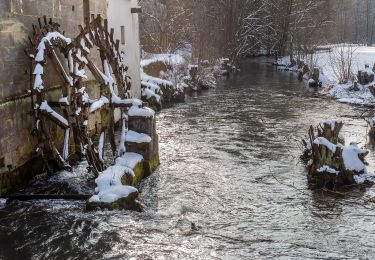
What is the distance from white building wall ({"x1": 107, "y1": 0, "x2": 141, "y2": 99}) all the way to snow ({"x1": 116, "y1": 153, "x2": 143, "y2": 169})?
5636 mm

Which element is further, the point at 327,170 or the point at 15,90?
the point at 327,170

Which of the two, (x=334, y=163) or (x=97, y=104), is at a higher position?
(x=97, y=104)

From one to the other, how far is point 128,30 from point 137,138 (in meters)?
7.33

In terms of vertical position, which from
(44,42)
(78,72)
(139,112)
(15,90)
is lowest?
(139,112)

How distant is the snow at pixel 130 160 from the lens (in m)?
8.37

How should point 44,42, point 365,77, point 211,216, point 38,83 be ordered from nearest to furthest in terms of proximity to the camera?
point 211,216, point 38,83, point 44,42, point 365,77

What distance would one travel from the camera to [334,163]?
859cm

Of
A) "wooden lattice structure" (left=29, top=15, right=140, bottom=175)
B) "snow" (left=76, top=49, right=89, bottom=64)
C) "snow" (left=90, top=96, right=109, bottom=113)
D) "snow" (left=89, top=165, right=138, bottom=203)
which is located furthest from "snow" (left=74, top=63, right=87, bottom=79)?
"snow" (left=89, top=165, right=138, bottom=203)

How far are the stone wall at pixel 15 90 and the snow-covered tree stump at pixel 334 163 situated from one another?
16.2ft

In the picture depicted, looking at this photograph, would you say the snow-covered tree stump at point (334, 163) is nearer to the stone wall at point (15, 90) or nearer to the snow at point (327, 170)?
the snow at point (327, 170)

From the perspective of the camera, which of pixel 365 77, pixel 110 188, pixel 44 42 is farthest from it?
pixel 365 77

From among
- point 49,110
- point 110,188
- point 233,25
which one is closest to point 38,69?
point 49,110

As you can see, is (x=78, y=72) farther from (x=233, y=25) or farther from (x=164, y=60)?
(x=233, y=25)

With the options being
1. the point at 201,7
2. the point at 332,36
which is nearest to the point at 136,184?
the point at 201,7
